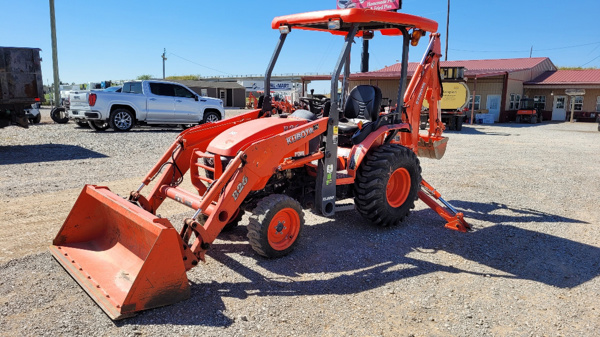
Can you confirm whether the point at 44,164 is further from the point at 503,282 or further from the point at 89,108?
the point at 503,282

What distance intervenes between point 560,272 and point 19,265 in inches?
208

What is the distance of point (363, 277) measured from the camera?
4414 millimetres

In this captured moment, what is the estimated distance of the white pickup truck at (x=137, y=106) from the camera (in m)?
15.3

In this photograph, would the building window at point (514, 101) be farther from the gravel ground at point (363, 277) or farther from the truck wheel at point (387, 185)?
the truck wheel at point (387, 185)

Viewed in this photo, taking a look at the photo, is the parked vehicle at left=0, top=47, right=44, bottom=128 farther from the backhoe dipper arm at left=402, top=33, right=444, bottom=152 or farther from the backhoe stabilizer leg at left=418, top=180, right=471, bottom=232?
the backhoe stabilizer leg at left=418, top=180, right=471, bottom=232

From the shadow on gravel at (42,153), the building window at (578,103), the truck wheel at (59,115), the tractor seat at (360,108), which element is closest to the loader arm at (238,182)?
the tractor seat at (360,108)

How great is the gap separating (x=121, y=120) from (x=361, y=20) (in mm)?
12679

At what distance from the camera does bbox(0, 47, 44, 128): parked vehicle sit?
39.1 feet

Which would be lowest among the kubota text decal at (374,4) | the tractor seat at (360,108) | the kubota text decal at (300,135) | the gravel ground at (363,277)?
the gravel ground at (363,277)

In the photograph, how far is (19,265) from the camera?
14.3ft

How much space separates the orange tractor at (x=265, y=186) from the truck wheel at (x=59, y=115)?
16809mm

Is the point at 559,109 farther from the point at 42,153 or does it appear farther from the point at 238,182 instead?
the point at 238,182

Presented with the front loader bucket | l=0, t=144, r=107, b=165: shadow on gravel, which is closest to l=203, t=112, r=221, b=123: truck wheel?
l=0, t=144, r=107, b=165: shadow on gravel

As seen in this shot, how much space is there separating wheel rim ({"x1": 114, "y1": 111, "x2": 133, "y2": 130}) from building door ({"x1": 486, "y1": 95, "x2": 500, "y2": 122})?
2346cm
